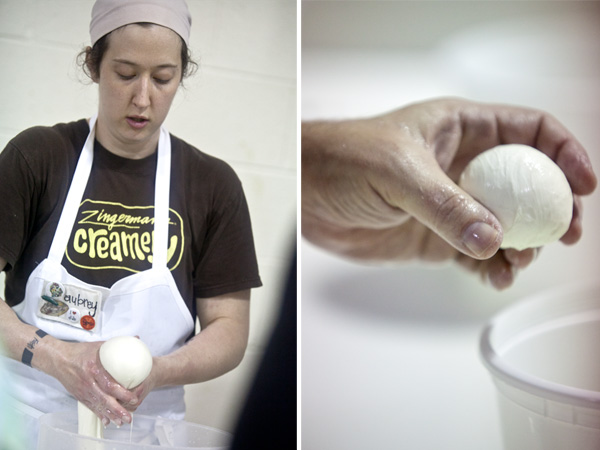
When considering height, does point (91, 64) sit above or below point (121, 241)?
above

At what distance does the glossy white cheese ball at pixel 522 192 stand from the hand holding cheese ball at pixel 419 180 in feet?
0.09

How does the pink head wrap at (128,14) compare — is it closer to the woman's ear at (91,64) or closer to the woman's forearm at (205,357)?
the woman's ear at (91,64)

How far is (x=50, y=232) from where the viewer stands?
825mm

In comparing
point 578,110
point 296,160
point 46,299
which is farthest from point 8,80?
point 578,110

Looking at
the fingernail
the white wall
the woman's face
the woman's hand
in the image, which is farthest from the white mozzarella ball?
the fingernail

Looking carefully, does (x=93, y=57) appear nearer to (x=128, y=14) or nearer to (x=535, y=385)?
(x=128, y=14)

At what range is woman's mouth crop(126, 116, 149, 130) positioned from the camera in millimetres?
863

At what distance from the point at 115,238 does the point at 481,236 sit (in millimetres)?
525

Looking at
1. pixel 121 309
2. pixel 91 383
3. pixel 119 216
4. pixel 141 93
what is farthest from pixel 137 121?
pixel 91 383

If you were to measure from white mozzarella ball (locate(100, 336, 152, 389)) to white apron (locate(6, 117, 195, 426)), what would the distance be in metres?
0.03

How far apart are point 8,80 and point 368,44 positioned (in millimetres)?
847

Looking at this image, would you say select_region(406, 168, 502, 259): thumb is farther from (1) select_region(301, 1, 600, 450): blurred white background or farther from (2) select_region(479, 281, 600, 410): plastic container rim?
(1) select_region(301, 1, 600, 450): blurred white background

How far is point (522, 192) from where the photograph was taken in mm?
908

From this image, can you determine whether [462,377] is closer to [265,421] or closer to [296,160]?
[265,421]
